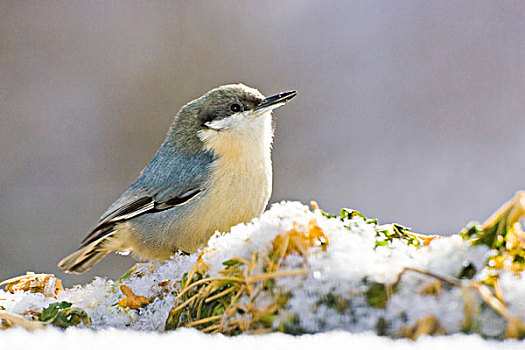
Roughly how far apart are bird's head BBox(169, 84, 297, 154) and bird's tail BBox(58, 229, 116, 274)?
0.35m

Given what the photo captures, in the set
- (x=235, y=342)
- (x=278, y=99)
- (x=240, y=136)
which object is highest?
(x=278, y=99)

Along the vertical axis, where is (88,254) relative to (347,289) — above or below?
below

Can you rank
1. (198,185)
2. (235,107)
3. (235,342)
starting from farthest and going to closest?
(235,107)
(198,185)
(235,342)

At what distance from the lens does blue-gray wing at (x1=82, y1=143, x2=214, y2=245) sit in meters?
1.63

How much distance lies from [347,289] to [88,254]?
129 cm

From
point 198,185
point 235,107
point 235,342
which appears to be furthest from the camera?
point 235,107

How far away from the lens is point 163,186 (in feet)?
5.53

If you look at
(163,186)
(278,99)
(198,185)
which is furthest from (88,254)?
(278,99)

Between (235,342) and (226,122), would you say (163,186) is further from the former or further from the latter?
(235,342)

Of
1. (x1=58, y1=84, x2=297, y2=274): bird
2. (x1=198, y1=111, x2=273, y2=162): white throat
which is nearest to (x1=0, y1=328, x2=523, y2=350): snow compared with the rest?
(x1=58, y1=84, x2=297, y2=274): bird

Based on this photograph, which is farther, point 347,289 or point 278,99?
point 278,99

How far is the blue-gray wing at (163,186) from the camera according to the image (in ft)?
5.33

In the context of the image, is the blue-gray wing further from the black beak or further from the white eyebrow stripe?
the black beak

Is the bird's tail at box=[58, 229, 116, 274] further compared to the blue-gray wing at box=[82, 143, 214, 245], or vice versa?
the bird's tail at box=[58, 229, 116, 274]
